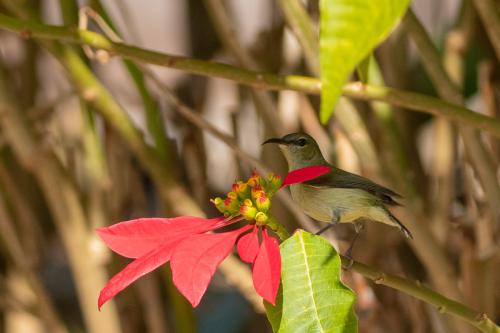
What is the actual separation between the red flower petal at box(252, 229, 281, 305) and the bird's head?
29 cm

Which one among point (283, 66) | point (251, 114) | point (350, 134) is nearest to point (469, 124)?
point (350, 134)

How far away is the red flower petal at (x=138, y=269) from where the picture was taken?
0.46 m

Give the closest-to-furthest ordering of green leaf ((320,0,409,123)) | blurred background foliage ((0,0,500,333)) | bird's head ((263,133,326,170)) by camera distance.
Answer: green leaf ((320,0,409,123))
bird's head ((263,133,326,170))
blurred background foliage ((0,0,500,333))

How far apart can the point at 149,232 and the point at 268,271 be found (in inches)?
2.9

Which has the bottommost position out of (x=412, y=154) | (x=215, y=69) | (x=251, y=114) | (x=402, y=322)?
(x=402, y=322)

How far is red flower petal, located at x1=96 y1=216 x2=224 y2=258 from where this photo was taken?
0.48 meters

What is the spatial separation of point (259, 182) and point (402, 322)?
2.43 feet

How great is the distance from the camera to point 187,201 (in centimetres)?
102

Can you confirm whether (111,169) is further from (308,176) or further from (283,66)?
(308,176)

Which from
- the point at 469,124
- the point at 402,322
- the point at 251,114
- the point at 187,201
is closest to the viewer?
the point at 469,124

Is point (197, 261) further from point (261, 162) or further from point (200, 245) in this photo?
point (261, 162)

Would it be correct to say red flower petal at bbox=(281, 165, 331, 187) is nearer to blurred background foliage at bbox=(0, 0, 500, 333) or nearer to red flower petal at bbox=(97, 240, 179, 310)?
red flower petal at bbox=(97, 240, 179, 310)

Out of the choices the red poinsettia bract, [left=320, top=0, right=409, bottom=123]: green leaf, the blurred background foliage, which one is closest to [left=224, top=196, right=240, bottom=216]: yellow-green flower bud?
the red poinsettia bract

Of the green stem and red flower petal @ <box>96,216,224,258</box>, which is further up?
red flower petal @ <box>96,216,224,258</box>
